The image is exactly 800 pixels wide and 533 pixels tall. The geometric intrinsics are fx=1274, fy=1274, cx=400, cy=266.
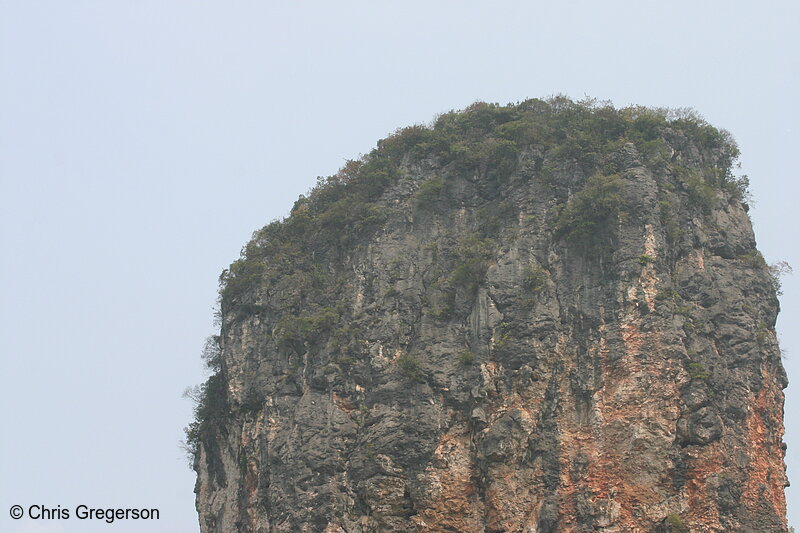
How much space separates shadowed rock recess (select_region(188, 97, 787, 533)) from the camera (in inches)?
1217

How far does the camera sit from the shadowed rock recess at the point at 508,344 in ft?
101

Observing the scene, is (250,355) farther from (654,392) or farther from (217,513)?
(654,392)

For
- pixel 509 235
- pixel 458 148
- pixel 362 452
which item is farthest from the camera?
pixel 458 148

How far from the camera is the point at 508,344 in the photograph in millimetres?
32969

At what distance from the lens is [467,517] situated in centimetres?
3147

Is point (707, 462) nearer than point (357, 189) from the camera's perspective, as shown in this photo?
Yes

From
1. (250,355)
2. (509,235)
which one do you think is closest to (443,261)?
(509,235)

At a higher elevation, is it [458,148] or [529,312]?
[458,148]

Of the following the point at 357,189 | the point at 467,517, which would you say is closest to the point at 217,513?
the point at 467,517

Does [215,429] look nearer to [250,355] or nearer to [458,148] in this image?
[250,355]

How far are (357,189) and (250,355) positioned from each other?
6.13 m

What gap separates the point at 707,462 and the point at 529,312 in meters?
6.04

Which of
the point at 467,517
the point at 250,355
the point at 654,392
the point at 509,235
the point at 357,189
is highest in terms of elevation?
the point at 357,189

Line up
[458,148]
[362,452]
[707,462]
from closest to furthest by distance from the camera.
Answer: [707,462], [362,452], [458,148]
